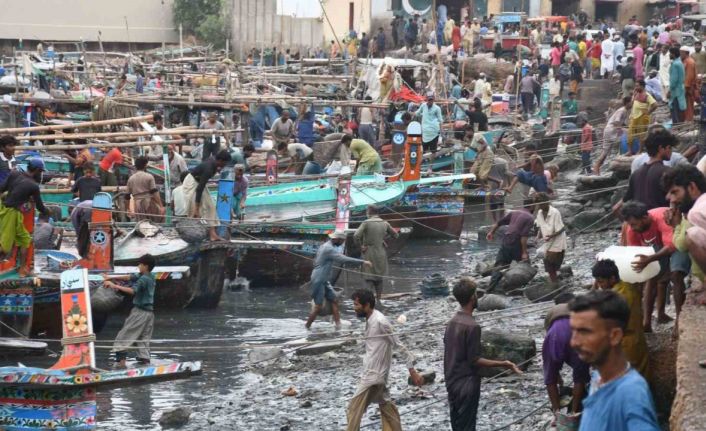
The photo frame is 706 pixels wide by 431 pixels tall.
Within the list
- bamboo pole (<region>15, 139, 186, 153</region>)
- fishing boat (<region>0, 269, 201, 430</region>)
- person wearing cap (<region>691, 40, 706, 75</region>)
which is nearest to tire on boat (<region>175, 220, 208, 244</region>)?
bamboo pole (<region>15, 139, 186, 153</region>)

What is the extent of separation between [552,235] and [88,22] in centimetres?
4218

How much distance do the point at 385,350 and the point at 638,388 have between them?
16.0 feet

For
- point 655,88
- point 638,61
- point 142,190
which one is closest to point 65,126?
point 142,190

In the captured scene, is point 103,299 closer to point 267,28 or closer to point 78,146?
point 78,146

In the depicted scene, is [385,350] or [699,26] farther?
[699,26]

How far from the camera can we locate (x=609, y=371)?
4.82 meters

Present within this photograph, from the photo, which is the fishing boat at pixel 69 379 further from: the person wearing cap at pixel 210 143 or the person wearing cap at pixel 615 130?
the person wearing cap at pixel 615 130

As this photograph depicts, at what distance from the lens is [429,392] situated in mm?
11609

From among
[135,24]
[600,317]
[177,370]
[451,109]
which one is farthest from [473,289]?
[135,24]

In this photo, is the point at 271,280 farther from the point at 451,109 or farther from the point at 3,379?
the point at 451,109

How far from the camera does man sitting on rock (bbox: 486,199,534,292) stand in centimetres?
1579

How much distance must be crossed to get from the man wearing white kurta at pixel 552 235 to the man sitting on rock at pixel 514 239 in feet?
1.74

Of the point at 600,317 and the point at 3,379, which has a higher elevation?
the point at 600,317

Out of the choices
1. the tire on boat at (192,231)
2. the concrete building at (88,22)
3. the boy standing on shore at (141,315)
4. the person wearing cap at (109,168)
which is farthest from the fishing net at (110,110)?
the concrete building at (88,22)
